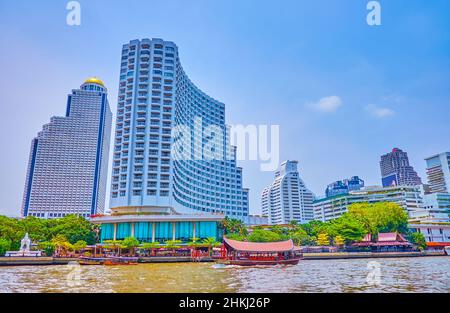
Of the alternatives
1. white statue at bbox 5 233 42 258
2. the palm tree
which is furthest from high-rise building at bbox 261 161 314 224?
white statue at bbox 5 233 42 258

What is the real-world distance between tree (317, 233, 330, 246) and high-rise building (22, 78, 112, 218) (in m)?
52.3

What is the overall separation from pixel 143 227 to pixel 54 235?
29.9 ft

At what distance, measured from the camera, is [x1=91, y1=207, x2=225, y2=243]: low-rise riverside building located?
38781 millimetres

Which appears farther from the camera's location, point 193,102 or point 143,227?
point 193,102

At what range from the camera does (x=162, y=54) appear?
152ft

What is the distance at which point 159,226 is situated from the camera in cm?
3925

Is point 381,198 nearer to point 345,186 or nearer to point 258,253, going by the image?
point 345,186

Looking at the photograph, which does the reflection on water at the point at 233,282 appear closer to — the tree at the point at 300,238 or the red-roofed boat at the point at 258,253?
the red-roofed boat at the point at 258,253

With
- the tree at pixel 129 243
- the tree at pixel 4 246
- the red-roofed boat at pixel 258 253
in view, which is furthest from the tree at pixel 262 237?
the tree at pixel 4 246

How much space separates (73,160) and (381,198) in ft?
219
